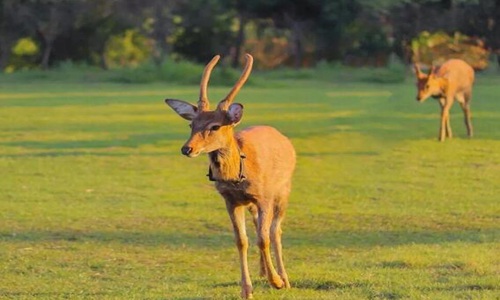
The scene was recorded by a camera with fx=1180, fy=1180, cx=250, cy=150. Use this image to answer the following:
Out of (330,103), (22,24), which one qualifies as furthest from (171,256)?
(22,24)

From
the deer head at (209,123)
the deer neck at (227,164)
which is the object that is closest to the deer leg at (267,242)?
the deer neck at (227,164)

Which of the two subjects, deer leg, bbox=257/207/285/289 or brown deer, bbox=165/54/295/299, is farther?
deer leg, bbox=257/207/285/289

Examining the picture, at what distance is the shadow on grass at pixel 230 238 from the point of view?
35.8 ft

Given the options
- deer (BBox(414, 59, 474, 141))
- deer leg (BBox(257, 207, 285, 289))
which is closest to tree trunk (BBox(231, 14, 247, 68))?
deer (BBox(414, 59, 474, 141))

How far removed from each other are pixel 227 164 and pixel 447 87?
13.9 metres

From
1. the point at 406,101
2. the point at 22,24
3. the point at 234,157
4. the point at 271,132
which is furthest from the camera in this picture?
the point at 22,24

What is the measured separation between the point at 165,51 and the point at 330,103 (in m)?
20.3

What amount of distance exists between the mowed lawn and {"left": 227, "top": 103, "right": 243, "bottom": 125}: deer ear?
52.3 inches

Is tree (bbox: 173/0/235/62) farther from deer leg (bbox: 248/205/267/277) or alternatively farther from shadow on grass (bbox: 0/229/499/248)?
deer leg (bbox: 248/205/267/277)

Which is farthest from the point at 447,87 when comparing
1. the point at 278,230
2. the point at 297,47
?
the point at 297,47

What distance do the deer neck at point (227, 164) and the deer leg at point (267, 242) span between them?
40cm

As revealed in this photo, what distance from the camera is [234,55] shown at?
47.1 meters

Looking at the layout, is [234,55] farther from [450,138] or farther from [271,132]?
[271,132]

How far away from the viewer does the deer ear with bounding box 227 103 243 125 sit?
7.60 metres
